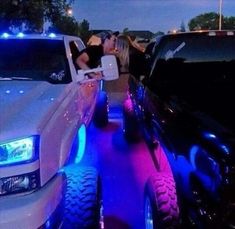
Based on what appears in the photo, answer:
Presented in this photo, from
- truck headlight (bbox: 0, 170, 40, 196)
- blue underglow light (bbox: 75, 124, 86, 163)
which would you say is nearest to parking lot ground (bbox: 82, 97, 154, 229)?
blue underglow light (bbox: 75, 124, 86, 163)

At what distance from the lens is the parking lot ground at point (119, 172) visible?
196 inches

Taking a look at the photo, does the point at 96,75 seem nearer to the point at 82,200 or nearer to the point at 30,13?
the point at 82,200

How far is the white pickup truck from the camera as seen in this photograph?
2.83m

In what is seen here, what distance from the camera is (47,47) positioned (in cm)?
547

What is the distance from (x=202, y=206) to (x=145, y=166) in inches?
161

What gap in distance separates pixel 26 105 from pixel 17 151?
57 cm

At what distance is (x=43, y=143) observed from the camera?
116 inches

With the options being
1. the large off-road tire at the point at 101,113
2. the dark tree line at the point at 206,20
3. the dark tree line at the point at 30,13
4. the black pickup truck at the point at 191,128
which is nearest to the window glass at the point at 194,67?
the black pickup truck at the point at 191,128

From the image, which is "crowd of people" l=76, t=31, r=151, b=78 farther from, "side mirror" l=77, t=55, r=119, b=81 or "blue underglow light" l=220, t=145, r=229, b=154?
"blue underglow light" l=220, t=145, r=229, b=154

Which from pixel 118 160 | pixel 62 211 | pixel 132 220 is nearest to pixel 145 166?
pixel 118 160

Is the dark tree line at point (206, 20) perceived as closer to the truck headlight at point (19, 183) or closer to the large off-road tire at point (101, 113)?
the large off-road tire at point (101, 113)

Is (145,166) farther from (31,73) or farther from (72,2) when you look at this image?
(72,2)

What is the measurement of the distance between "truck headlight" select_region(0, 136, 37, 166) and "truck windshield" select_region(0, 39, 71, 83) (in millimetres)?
1950

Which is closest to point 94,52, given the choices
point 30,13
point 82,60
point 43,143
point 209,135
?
point 82,60
